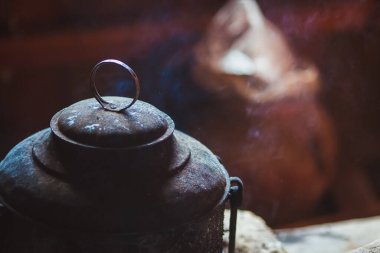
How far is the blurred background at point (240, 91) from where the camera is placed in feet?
16.6

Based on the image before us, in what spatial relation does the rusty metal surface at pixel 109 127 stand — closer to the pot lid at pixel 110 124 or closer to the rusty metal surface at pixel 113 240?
the pot lid at pixel 110 124

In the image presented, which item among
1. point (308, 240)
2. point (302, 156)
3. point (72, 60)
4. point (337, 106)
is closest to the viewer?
point (308, 240)

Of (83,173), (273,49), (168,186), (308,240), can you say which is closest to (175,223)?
(168,186)

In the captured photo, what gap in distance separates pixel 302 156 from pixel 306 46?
1.59 m

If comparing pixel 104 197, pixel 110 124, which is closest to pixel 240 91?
pixel 110 124

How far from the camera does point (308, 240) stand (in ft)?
13.5

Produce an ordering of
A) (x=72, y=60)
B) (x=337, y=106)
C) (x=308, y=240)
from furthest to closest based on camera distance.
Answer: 1. (x=337, y=106)
2. (x=72, y=60)
3. (x=308, y=240)

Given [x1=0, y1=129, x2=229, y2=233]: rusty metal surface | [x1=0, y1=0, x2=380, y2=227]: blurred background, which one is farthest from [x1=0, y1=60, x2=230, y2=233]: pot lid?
[x1=0, y1=0, x2=380, y2=227]: blurred background

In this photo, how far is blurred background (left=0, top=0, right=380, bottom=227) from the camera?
16.6 ft

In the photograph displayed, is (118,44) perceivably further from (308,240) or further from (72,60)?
(308,240)

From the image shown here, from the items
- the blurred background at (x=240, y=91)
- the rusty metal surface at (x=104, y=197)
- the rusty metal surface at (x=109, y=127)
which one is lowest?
the blurred background at (x=240, y=91)

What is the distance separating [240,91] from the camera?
500cm

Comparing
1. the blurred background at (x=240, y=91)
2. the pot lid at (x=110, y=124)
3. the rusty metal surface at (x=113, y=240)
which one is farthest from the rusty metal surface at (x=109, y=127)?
the blurred background at (x=240, y=91)

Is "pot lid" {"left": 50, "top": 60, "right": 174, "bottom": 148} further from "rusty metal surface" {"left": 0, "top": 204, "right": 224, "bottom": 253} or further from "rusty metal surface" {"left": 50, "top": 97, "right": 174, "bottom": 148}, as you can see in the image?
"rusty metal surface" {"left": 0, "top": 204, "right": 224, "bottom": 253}
